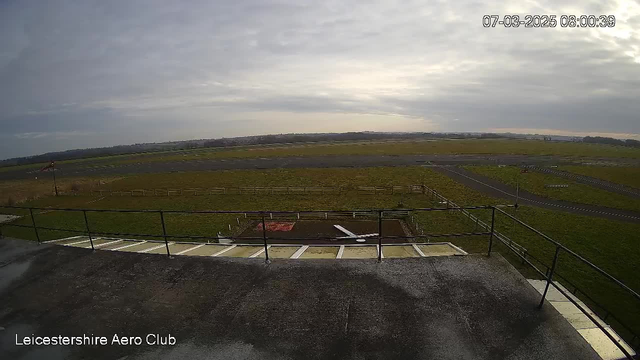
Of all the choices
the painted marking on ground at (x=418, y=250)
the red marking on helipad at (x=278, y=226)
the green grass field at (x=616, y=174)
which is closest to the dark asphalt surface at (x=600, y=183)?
the green grass field at (x=616, y=174)

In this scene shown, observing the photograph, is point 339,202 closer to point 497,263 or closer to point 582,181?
point 497,263

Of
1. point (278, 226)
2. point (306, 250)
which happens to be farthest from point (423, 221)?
point (306, 250)

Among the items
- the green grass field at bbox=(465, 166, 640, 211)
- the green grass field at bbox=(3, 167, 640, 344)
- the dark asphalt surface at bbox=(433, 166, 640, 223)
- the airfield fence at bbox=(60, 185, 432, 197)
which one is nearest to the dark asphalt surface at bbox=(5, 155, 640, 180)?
the green grass field at bbox=(465, 166, 640, 211)

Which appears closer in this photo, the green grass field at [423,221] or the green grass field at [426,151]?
the green grass field at [423,221]

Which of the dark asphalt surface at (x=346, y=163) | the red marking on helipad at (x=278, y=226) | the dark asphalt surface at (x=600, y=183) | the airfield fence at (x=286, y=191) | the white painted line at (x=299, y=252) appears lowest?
the dark asphalt surface at (x=600, y=183)

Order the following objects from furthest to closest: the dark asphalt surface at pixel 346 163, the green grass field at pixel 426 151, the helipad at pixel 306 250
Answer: the green grass field at pixel 426 151 < the dark asphalt surface at pixel 346 163 < the helipad at pixel 306 250

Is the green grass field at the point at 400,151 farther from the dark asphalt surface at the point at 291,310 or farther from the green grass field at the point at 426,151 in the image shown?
the dark asphalt surface at the point at 291,310
